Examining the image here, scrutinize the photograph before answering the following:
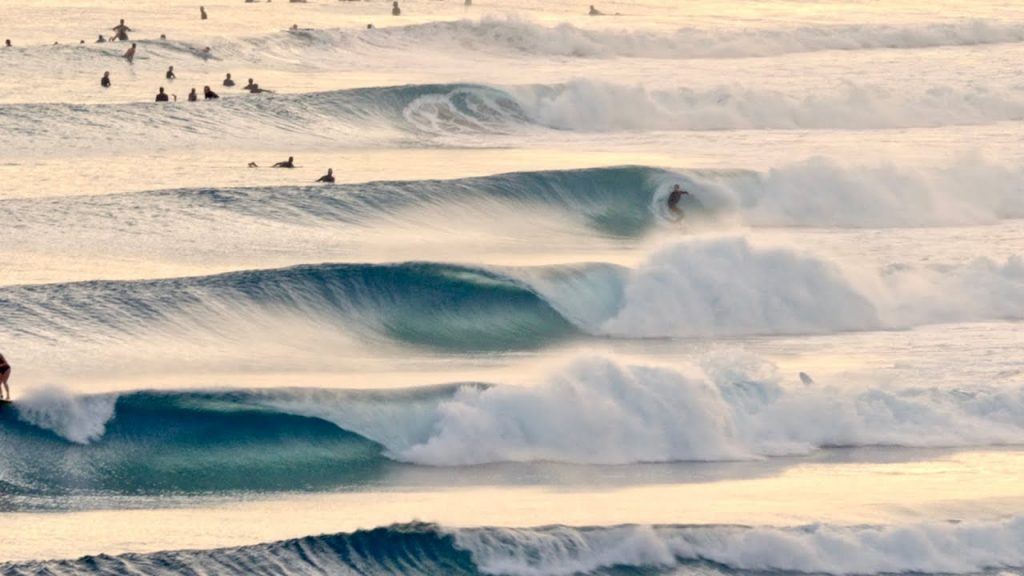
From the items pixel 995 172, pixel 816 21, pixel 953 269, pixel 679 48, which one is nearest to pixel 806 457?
pixel 953 269

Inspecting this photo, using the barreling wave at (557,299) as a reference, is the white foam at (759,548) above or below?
below

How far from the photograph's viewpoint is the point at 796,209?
35469 millimetres

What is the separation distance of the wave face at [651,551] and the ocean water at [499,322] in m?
0.03

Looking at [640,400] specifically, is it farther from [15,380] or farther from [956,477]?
[15,380]

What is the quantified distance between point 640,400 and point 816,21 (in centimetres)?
4053

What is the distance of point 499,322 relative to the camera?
27.1m

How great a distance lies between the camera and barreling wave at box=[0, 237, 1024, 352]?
82.0 feet

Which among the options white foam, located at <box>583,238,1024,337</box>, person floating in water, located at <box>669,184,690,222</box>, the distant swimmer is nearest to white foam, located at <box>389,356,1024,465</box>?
white foam, located at <box>583,238,1024,337</box>

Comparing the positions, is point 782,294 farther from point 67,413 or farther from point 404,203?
point 67,413

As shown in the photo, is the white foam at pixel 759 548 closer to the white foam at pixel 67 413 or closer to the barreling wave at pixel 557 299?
the white foam at pixel 67 413

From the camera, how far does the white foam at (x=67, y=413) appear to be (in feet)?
68.8

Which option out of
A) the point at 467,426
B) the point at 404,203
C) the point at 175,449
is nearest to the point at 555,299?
the point at 404,203

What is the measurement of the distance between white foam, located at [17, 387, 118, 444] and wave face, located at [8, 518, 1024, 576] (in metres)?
3.99

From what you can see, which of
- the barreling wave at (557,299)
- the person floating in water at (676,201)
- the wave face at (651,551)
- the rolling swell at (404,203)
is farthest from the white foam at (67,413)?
the person floating in water at (676,201)
